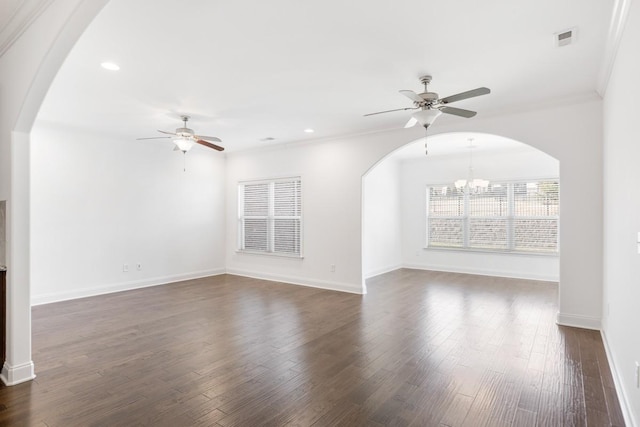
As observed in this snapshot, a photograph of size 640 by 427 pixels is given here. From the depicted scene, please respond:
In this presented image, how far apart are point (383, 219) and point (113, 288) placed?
5748 mm

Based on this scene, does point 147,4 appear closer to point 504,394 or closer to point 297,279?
point 504,394

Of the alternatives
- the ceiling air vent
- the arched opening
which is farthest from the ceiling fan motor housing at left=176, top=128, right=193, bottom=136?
the ceiling air vent

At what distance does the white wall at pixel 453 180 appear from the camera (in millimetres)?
7191

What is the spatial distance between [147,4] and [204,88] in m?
1.56

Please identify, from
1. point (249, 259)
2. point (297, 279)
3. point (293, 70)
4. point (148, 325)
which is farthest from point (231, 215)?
point (293, 70)

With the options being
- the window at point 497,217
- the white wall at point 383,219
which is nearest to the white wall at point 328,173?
the white wall at point 383,219

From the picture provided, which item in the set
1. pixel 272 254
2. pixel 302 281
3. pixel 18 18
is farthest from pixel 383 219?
pixel 18 18

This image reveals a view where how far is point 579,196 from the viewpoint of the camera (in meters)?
4.17

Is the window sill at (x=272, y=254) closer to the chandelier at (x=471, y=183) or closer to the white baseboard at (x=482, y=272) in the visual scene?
the white baseboard at (x=482, y=272)

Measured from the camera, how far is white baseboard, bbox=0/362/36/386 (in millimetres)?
2742

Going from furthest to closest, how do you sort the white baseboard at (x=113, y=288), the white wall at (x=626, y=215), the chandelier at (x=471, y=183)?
the chandelier at (x=471, y=183), the white baseboard at (x=113, y=288), the white wall at (x=626, y=215)

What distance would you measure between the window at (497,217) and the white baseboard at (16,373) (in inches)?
307

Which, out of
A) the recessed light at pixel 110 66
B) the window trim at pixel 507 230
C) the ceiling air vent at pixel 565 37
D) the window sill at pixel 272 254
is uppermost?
the ceiling air vent at pixel 565 37

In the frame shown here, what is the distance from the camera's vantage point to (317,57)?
3.15 m
